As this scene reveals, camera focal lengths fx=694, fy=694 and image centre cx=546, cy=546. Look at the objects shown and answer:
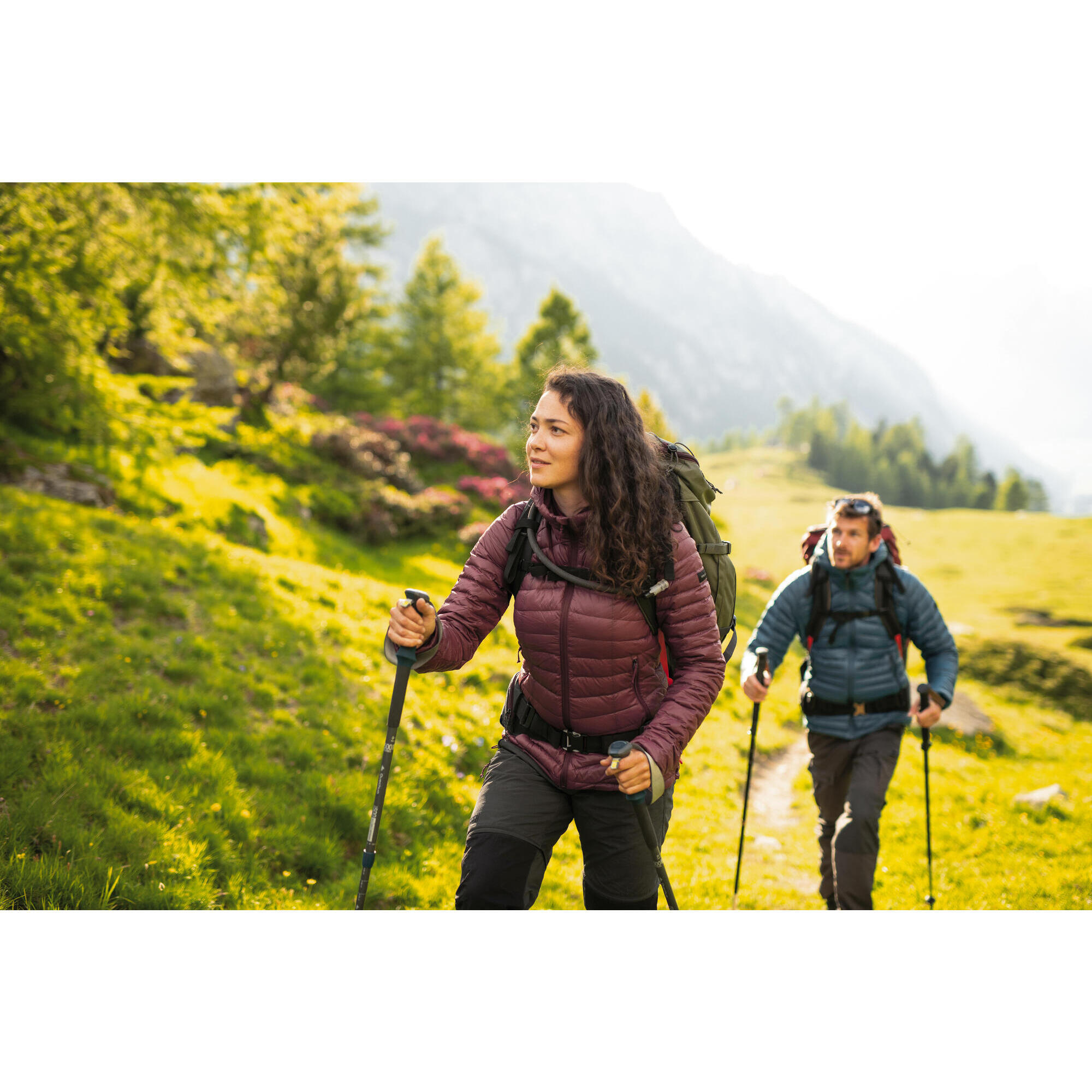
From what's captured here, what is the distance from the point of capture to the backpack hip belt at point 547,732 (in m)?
3.15

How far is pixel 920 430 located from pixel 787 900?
12870 cm

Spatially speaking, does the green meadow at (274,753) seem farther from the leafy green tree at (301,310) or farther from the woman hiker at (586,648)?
the leafy green tree at (301,310)

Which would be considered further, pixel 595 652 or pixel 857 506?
pixel 857 506

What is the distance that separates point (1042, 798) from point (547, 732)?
31.8 feet

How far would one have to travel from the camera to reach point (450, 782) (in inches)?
276

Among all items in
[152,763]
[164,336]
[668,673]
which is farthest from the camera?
[164,336]

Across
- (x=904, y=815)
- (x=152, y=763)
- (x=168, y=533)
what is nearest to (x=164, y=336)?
(x=168, y=533)

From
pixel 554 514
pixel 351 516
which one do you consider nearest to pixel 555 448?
pixel 554 514

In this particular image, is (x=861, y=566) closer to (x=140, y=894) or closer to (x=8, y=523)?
(x=140, y=894)

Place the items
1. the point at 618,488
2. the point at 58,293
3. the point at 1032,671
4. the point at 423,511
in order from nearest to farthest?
the point at 618,488
the point at 58,293
the point at 423,511
the point at 1032,671

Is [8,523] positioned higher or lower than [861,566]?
lower

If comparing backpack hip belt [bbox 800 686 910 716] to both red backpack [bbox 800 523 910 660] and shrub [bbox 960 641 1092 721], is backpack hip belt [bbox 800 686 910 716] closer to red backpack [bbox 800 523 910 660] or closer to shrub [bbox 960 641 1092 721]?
red backpack [bbox 800 523 910 660]

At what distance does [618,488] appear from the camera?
10.3 feet

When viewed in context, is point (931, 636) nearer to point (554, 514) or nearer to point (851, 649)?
point (851, 649)
